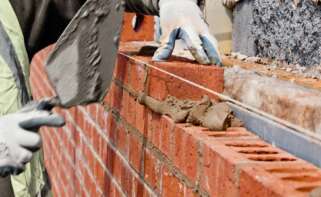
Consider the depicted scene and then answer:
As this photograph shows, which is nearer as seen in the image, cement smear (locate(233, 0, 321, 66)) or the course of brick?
the course of brick

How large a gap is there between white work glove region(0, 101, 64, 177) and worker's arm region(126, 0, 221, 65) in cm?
77

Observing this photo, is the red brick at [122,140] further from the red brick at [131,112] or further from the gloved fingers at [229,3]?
the gloved fingers at [229,3]

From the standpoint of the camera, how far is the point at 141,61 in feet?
6.65

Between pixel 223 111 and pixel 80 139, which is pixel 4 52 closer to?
pixel 223 111

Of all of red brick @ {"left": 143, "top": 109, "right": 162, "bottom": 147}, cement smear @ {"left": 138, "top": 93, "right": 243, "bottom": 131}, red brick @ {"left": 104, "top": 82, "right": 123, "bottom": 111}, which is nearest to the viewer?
cement smear @ {"left": 138, "top": 93, "right": 243, "bottom": 131}

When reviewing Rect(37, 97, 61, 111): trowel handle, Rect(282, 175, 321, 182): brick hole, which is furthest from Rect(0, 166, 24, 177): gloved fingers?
Rect(282, 175, 321, 182): brick hole

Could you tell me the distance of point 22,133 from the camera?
4.14 ft

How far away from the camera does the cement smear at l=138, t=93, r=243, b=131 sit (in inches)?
64.0

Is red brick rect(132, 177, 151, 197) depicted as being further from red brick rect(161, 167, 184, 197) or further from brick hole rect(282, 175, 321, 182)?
brick hole rect(282, 175, 321, 182)

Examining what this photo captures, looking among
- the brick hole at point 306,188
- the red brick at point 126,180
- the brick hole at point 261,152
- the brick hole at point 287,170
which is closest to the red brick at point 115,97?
the red brick at point 126,180

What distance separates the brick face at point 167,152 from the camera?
1273 millimetres

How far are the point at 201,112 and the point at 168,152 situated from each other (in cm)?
15

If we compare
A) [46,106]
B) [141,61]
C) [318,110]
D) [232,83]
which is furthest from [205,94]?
[46,106]

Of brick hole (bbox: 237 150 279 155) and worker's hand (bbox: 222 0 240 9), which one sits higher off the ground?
worker's hand (bbox: 222 0 240 9)
